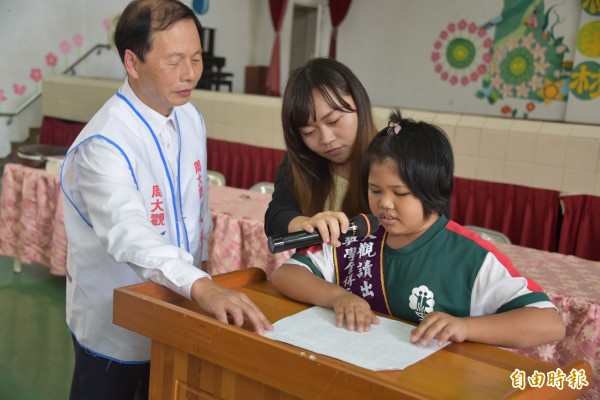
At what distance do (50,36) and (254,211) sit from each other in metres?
6.36

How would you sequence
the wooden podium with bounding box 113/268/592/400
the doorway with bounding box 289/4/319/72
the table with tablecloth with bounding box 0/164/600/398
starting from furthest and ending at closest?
1. the doorway with bounding box 289/4/319/72
2. the table with tablecloth with bounding box 0/164/600/398
3. the wooden podium with bounding box 113/268/592/400

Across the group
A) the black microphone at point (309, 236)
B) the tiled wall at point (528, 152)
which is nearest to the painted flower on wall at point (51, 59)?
the tiled wall at point (528, 152)

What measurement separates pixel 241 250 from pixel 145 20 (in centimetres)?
199

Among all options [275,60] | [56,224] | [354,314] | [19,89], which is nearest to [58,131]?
[19,89]

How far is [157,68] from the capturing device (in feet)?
4.80

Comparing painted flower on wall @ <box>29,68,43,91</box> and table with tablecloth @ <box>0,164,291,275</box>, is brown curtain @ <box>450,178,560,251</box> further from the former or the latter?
painted flower on wall @ <box>29,68,43,91</box>

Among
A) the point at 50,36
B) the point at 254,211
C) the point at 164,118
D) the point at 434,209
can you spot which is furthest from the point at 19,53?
the point at 434,209

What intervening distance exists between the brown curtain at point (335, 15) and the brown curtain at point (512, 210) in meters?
6.71

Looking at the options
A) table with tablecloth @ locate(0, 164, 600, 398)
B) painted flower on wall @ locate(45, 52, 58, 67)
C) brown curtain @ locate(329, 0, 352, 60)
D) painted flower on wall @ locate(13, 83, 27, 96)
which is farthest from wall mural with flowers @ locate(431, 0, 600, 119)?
table with tablecloth @ locate(0, 164, 600, 398)

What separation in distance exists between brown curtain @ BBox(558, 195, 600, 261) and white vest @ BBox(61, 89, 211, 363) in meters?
3.12

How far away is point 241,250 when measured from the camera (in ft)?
10.9

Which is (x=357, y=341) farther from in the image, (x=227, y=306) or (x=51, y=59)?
(x=51, y=59)

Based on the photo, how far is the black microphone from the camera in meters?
1.06

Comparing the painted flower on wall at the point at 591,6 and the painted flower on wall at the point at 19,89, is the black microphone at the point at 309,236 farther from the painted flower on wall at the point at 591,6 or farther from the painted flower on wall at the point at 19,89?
the painted flower on wall at the point at 19,89
